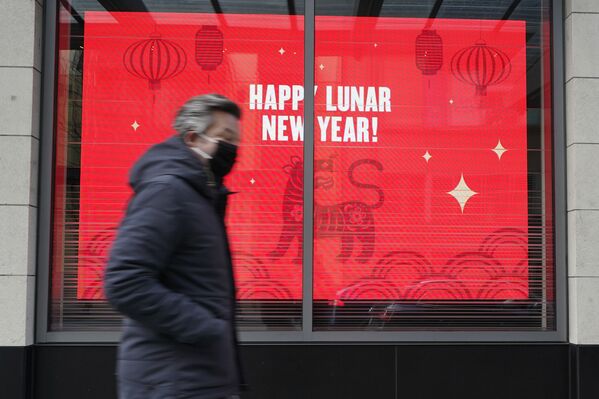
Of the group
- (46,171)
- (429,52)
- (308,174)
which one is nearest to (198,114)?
(308,174)

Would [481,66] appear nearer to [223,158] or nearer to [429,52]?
[429,52]

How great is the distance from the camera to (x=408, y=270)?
5.34 metres

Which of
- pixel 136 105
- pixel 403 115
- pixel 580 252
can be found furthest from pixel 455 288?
pixel 136 105

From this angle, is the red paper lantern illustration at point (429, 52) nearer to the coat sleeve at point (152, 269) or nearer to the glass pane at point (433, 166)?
the glass pane at point (433, 166)

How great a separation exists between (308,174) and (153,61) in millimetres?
1567

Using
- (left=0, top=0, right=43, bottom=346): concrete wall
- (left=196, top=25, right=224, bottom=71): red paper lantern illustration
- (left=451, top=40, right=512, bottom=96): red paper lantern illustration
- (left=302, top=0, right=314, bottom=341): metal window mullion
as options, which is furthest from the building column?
(left=451, top=40, right=512, bottom=96): red paper lantern illustration

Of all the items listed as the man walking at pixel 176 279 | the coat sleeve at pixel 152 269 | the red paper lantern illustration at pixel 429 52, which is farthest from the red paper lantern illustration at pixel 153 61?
the coat sleeve at pixel 152 269

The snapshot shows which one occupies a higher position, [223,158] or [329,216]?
[223,158]

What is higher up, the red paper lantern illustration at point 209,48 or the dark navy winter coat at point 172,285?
the red paper lantern illustration at point 209,48

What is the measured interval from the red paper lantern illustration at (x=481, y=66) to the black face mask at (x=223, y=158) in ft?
11.8

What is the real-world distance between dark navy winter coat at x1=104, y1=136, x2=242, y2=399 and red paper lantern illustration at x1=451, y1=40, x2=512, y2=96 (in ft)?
12.4

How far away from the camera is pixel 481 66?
5.52 metres

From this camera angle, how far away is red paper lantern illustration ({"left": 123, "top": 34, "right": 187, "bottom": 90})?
17.7ft

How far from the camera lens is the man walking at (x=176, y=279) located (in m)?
2.03
